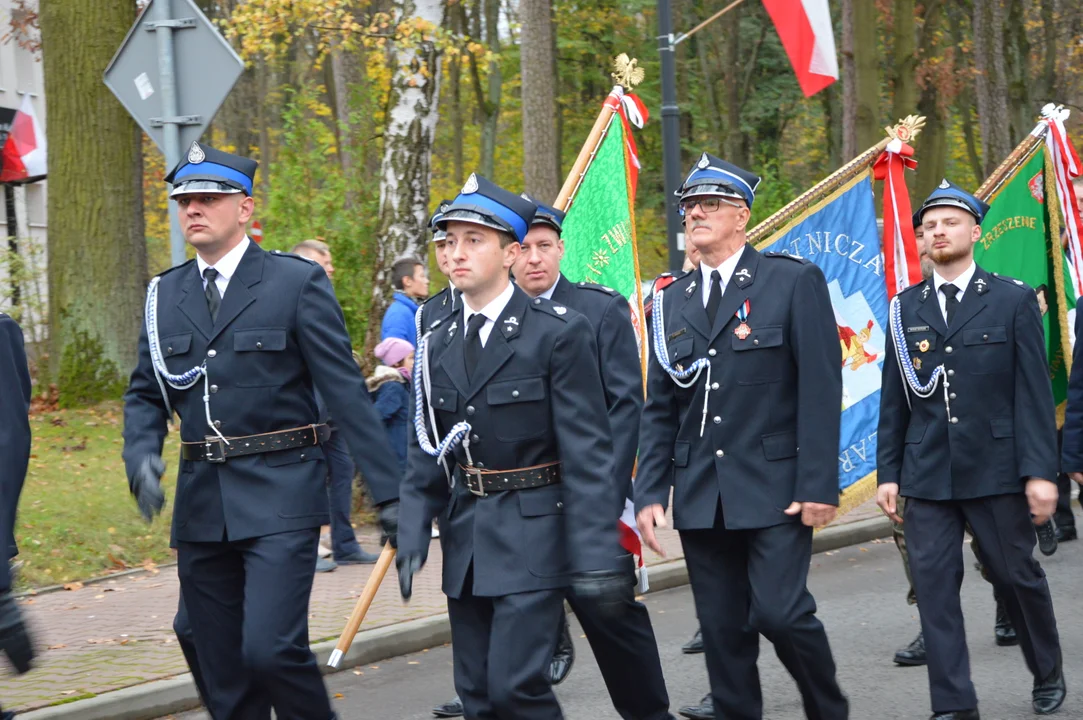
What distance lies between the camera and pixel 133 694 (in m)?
6.65

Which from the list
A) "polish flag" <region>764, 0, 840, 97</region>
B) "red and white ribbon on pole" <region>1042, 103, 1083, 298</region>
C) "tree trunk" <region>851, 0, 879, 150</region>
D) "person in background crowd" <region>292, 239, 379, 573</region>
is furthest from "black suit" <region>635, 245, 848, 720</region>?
"tree trunk" <region>851, 0, 879, 150</region>

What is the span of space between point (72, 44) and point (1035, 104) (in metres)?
23.8

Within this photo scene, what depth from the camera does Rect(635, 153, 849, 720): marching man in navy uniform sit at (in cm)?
523

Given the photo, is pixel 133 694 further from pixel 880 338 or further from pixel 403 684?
pixel 880 338

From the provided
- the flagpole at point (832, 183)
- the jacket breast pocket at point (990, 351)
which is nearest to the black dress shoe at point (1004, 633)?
the jacket breast pocket at point (990, 351)

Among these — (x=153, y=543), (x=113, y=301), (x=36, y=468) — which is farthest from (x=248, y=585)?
(x=113, y=301)

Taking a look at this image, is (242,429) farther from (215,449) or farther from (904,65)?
(904,65)

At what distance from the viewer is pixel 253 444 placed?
5.02 metres

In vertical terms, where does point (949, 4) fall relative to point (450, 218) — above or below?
above

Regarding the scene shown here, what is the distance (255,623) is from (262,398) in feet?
2.55

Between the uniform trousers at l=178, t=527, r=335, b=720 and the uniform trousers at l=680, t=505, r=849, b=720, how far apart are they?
1.43m

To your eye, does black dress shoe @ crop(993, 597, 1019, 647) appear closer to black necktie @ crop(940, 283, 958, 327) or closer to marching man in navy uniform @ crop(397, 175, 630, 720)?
black necktie @ crop(940, 283, 958, 327)

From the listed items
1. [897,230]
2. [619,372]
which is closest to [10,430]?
[619,372]

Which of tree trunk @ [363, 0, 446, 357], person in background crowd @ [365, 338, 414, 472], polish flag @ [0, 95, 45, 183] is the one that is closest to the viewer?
person in background crowd @ [365, 338, 414, 472]
